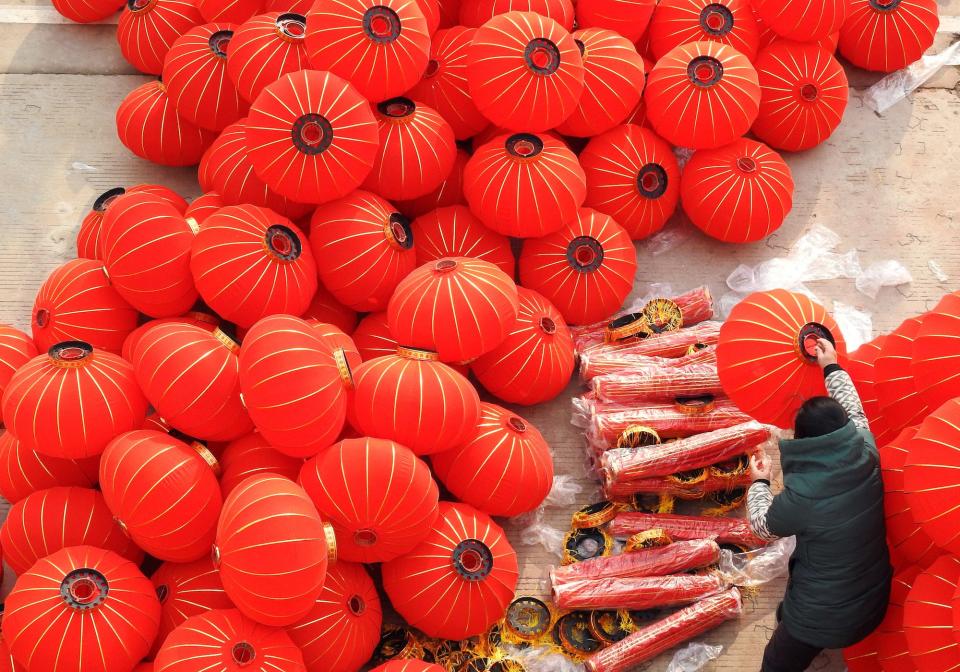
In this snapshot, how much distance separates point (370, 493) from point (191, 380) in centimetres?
123

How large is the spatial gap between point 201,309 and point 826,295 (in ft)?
15.2

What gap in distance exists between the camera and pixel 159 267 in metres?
6.03

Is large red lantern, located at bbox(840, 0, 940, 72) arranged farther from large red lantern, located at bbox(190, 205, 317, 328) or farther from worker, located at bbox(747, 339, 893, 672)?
large red lantern, located at bbox(190, 205, 317, 328)

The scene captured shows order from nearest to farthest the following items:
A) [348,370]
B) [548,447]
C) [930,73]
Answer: [348,370], [548,447], [930,73]

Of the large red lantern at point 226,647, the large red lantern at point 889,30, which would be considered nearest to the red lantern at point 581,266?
the large red lantern at point 226,647

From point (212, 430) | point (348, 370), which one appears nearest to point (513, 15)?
point (348, 370)

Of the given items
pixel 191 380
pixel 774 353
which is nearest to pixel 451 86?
pixel 191 380

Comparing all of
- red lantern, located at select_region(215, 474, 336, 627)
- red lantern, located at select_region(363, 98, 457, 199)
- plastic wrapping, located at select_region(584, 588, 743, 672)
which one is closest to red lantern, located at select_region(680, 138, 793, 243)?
red lantern, located at select_region(363, 98, 457, 199)

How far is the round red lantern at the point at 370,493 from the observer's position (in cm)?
523

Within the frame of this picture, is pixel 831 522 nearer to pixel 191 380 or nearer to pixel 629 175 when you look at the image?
pixel 629 175

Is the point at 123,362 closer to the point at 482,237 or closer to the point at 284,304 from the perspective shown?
the point at 284,304

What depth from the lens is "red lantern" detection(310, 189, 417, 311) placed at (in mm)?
6344

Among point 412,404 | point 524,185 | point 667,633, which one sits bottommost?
point 667,633

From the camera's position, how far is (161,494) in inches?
206
